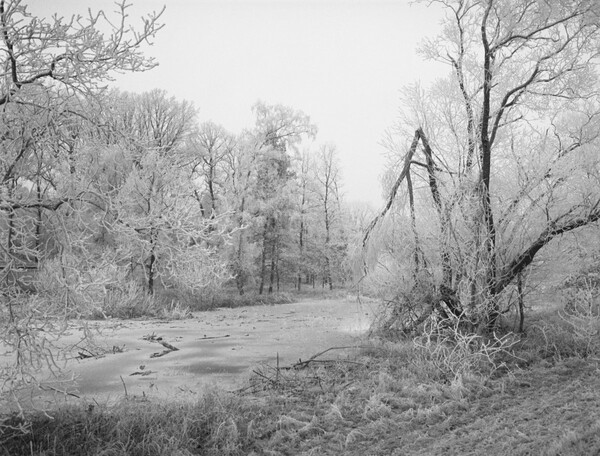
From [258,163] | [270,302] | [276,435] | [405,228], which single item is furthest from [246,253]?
[276,435]

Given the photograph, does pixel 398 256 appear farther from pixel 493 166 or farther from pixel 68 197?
pixel 68 197

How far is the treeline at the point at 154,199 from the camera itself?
17.0 feet

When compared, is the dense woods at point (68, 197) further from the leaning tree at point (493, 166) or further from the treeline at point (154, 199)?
the leaning tree at point (493, 166)

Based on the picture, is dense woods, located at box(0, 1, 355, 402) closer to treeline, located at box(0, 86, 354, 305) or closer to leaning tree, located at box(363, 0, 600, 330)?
treeline, located at box(0, 86, 354, 305)

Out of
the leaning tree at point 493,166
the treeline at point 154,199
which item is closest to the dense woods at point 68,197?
the treeline at point 154,199

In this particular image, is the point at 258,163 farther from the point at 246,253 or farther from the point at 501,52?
the point at 501,52

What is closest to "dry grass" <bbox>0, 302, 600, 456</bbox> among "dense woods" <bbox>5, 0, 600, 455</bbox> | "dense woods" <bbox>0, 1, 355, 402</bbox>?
"dense woods" <bbox>5, 0, 600, 455</bbox>

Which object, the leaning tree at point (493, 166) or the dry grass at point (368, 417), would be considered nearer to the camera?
the dry grass at point (368, 417)

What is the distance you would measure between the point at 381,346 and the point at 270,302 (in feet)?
51.6

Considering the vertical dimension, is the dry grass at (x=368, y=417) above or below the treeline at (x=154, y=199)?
below

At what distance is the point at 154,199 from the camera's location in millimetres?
5469

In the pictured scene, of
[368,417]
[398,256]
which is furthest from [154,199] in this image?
[398,256]

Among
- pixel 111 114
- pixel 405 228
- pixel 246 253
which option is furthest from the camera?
pixel 246 253

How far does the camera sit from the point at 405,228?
10852 millimetres
